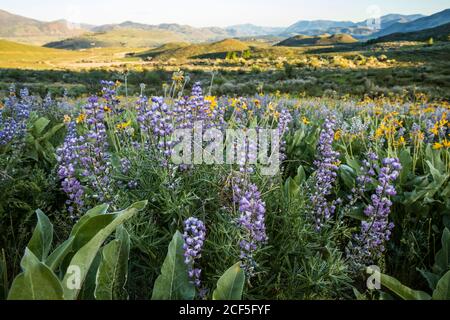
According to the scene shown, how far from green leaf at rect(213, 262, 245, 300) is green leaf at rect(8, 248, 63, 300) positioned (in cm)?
77

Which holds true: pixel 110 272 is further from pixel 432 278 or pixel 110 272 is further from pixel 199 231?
pixel 432 278

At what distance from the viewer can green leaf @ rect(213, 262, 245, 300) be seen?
2010 mm

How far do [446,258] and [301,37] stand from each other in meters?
196

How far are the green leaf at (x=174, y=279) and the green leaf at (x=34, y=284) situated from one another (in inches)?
21.5

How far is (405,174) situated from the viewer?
12.1 feet

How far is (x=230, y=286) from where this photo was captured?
2.03 metres

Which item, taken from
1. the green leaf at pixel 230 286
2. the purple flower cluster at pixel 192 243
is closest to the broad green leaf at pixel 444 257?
the green leaf at pixel 230 286

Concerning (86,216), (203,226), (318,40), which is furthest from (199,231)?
(318,40)

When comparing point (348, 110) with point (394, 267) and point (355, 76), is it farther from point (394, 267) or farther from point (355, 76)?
point (355, 76)

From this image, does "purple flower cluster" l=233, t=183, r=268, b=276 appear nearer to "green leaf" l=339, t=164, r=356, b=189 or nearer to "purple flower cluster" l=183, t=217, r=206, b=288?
"purple flower cluster" l=183, t=217, r=206, b=288

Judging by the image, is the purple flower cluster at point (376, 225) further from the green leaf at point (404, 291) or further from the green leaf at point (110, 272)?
the green leaf at point (110, 272)

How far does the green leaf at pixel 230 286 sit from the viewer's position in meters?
2.01

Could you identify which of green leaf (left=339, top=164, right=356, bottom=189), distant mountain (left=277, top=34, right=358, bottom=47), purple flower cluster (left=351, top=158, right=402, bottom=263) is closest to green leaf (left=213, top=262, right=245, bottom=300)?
purple flower cluster (left=351, top=158, right=402, bottom=263)
